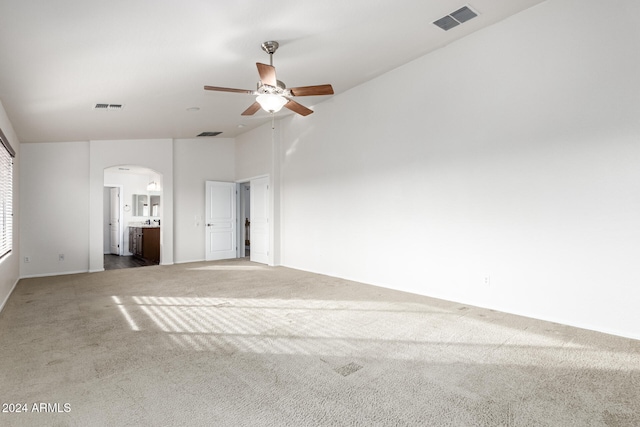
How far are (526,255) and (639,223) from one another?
97 cm

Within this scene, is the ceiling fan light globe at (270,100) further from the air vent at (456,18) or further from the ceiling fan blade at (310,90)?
the air vent at (456,18)

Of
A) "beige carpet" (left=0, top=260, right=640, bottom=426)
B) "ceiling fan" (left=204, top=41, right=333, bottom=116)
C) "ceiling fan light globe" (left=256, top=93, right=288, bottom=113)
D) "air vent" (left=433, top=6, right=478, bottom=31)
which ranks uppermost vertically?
"air vent" (left=433, top=6, right=478, bottom=31)

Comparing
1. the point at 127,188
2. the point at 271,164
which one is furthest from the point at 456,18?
the point at 127,188

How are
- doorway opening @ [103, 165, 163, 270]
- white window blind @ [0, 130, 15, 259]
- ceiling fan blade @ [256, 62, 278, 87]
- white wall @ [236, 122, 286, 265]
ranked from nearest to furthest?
ceiling fan blade @ [256, 62, 278, 87] < white window blind @ [0, 130, 15, 259] < white wall @ [236, 122, 286, 265] < doorway opening @ [103, 165, 163, 270]

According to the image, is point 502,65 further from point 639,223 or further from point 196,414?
point 196,414

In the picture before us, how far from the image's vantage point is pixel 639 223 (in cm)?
306

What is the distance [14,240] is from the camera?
19.2 feet

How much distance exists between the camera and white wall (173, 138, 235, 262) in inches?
324

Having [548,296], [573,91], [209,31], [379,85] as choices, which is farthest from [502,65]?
[209,31]

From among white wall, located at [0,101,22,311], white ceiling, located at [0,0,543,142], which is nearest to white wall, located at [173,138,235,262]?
white ceiling, located at [0,0,543,142]

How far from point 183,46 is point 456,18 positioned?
2.90m

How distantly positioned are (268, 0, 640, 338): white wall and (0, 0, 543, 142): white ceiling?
0.49 m

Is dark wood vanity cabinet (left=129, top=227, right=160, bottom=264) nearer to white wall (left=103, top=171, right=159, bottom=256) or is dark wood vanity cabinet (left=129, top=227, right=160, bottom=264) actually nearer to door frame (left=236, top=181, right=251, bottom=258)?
white wall (left=103, top=171, right=159, bottom=256)

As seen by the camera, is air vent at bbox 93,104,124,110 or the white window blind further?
air vent at bbox 93,104,124,110
